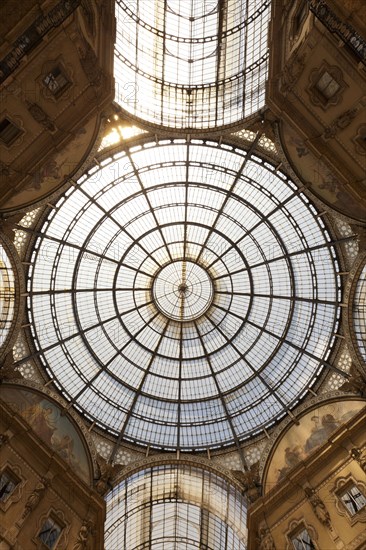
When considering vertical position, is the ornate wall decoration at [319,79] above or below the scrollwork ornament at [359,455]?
above

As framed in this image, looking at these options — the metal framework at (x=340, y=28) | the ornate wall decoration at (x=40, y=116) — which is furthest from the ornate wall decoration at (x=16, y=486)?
the metal framework at (x=340, y=28)

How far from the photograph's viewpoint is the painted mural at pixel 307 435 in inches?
946

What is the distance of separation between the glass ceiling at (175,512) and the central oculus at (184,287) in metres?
7.93

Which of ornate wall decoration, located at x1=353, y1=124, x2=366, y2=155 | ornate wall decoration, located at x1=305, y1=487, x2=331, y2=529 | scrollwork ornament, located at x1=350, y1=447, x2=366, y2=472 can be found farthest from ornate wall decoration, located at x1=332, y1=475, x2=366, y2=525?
ornate wall decoration, located at x1=353, y1=124, x2=366, y2=155

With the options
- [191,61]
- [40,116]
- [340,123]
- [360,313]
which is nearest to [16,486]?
[40,116]

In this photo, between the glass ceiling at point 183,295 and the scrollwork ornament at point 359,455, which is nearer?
the scrollwork ornament at point 359,455

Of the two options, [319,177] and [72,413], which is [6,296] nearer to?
[72,413]

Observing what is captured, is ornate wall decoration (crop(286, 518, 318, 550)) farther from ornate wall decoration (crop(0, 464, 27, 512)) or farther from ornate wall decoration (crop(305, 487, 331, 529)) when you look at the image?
ornate wall decoration (crop(0, 464, 27, 512))

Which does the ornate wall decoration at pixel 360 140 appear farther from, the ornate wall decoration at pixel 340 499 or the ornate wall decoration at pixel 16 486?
the ornate wall decoration at pixel 16 486

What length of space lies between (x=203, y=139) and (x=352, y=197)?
721cm

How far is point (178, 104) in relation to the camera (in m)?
24.3

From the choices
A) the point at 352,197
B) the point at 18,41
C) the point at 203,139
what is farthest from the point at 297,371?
the point at 18,41

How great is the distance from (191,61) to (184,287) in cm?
1077

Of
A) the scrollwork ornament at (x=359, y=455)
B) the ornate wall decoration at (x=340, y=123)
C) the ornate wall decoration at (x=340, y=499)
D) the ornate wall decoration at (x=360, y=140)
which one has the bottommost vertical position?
the ornate wall decoration at (x=340, y=499)
